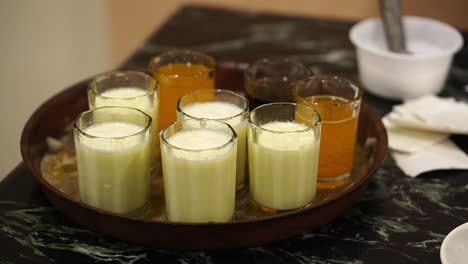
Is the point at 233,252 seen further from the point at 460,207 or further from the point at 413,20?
the point at 413,20

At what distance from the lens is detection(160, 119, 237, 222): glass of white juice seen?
0.88 meters

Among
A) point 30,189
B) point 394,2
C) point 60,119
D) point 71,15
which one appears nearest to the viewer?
point 30,189

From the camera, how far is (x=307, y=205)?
3.20 ft

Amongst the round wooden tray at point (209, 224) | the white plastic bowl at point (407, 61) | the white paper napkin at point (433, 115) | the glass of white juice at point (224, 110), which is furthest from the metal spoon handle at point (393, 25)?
the glass of white juice at point (224, 110)

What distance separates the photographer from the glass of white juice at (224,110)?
3.26ft

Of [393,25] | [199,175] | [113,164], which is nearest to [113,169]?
[113,164]

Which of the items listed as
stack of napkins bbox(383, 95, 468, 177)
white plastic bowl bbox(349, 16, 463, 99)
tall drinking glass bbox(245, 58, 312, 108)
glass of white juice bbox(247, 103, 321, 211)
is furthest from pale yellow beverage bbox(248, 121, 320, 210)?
white plastic bowl bbox(349, 16, 463, 99)

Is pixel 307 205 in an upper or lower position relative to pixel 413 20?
lower

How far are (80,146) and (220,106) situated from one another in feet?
0.76

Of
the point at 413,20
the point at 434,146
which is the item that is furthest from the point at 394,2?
the point at 434,146

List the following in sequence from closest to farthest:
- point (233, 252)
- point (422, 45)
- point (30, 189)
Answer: point (233, 252), point (30, 189), point (422, 45)

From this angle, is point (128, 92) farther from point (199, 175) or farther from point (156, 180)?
point (199, 175)

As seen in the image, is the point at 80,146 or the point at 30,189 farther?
the point at 30,189

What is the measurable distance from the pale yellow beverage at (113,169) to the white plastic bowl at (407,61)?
562 millimetres
